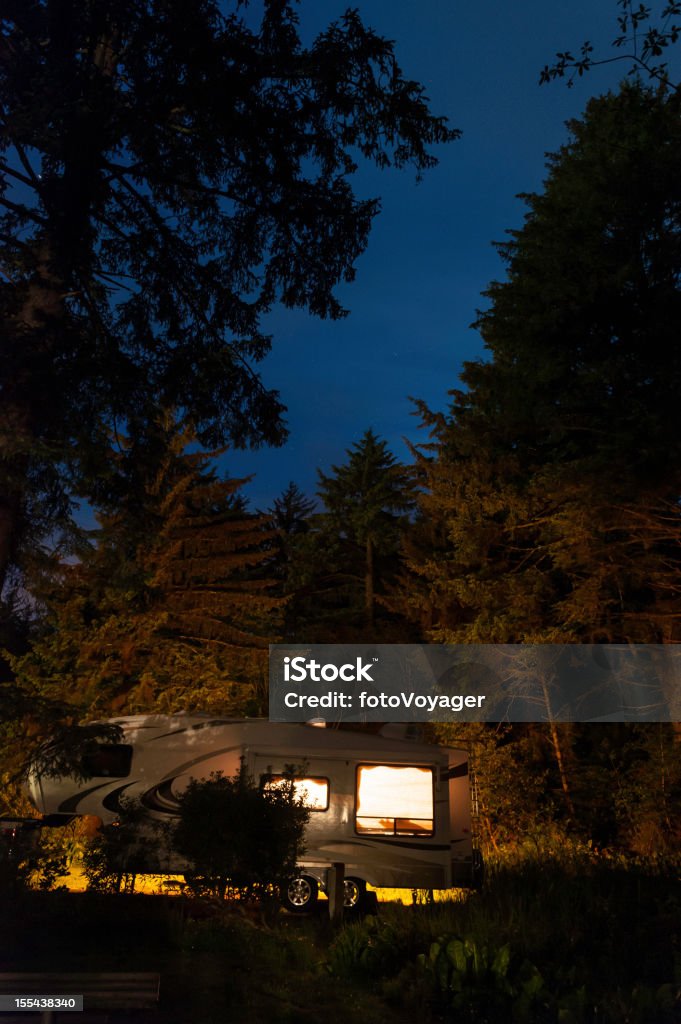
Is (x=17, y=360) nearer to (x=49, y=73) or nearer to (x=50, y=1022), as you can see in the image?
(x=49, y=73)

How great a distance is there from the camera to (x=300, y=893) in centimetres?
1206

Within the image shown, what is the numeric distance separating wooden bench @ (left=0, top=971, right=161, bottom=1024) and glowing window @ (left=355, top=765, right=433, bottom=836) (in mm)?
9341

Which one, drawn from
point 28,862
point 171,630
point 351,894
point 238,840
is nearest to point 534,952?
point 238,840

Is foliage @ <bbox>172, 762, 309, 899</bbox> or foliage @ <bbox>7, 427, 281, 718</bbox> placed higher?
foliage @ <bbox>7, 427, 281, 718</bbox>

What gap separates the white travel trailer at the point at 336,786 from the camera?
42.8 ft

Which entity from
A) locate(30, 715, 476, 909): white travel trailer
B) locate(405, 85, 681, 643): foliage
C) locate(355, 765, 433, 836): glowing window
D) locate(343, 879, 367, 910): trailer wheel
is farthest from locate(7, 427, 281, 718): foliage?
locate(343, 879, 367, 910): trailer wheel

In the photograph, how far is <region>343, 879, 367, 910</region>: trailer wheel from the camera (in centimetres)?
1243

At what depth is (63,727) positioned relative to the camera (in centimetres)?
863

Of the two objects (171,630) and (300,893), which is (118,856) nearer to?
(300,893)

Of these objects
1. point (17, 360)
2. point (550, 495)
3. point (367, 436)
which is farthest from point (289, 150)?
point (367, 436)

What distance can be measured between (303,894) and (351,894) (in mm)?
881

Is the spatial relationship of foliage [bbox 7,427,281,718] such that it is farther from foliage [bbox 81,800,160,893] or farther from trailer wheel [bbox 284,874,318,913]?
foliage [bbox 81,800,160,893]

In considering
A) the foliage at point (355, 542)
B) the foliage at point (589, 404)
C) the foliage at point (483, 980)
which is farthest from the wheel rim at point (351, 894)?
the foliage at point (355, 542)

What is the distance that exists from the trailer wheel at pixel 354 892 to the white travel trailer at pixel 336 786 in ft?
0.08
